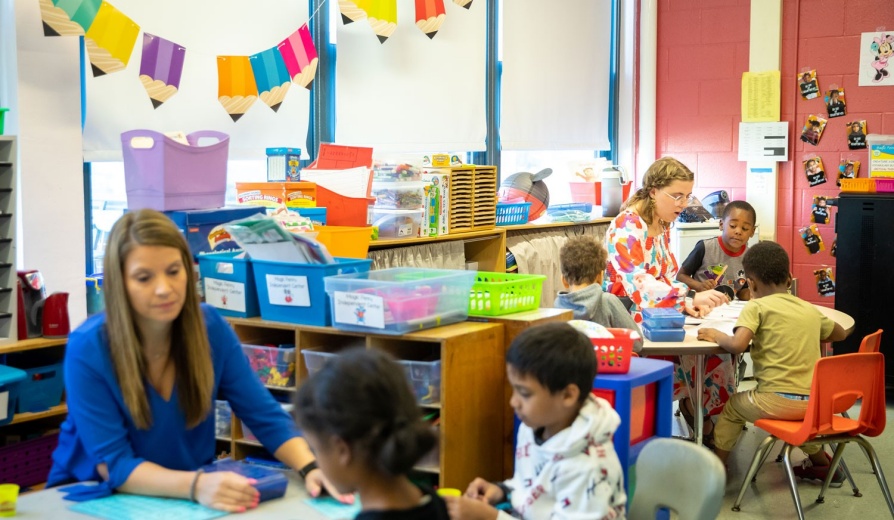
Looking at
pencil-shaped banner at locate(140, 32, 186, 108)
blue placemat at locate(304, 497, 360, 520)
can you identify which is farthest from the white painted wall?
blue placemat at locate(304, 497, 360, 520)

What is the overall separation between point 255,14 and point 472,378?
238 centimetres

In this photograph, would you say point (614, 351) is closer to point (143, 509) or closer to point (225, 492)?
point (225, 492)

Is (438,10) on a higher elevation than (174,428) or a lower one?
higher

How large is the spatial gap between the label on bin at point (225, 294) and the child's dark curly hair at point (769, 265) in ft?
6.93

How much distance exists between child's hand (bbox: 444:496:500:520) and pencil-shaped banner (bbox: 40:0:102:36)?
2349 millimetres

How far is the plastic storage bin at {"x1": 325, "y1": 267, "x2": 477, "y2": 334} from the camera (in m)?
2.69

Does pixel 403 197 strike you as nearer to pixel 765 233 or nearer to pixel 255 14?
pixel 255 14

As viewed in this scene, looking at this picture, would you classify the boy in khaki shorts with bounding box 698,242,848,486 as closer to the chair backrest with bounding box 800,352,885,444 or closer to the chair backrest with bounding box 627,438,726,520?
the chair backrest with bounding box 800,352,885,444

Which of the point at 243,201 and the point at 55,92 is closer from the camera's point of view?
the point at 55,92

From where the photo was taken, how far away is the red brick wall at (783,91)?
260 inches

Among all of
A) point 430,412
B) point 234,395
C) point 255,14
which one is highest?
point 255,14

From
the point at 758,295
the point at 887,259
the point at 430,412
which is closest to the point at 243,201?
the point at 430,412

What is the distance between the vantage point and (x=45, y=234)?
136 inches

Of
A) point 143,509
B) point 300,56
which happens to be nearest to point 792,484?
point 143,509
